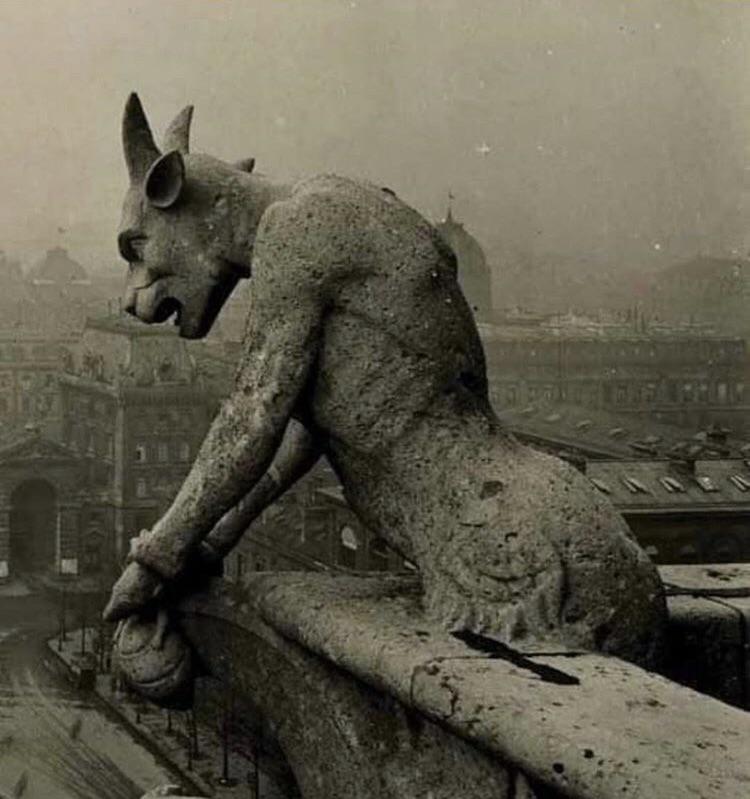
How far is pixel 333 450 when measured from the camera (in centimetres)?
330

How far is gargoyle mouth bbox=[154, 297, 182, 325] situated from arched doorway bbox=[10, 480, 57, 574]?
1188 inches

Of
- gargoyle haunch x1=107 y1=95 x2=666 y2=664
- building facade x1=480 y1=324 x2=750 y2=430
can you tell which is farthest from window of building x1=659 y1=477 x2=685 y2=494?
gargoyle haunch x1=107 y1=95 x2=666 y2=664

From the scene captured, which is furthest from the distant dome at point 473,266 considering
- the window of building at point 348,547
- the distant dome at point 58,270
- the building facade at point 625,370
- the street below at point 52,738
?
the street below at point 52,738

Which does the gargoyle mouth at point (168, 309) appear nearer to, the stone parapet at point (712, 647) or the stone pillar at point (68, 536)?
the stone parapet at point (712, 647)

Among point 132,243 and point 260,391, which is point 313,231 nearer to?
point 260,391

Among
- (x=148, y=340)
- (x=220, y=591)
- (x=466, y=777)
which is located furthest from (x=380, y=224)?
(x=148, y=340)

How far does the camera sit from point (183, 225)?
348cm

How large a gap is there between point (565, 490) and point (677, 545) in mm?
17231

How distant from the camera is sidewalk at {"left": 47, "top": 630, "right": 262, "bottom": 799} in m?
18.9

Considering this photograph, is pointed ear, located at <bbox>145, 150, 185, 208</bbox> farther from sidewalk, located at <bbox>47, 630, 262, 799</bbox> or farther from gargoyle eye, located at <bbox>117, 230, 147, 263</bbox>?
sidewalk, located at <bbox>47, 630, 262, 799</bbox>

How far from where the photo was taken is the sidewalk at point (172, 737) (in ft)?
61.9

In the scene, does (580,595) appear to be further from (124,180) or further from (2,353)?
(2,353)

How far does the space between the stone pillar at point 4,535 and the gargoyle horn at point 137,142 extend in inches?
1174

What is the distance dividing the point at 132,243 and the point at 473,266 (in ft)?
74.4
